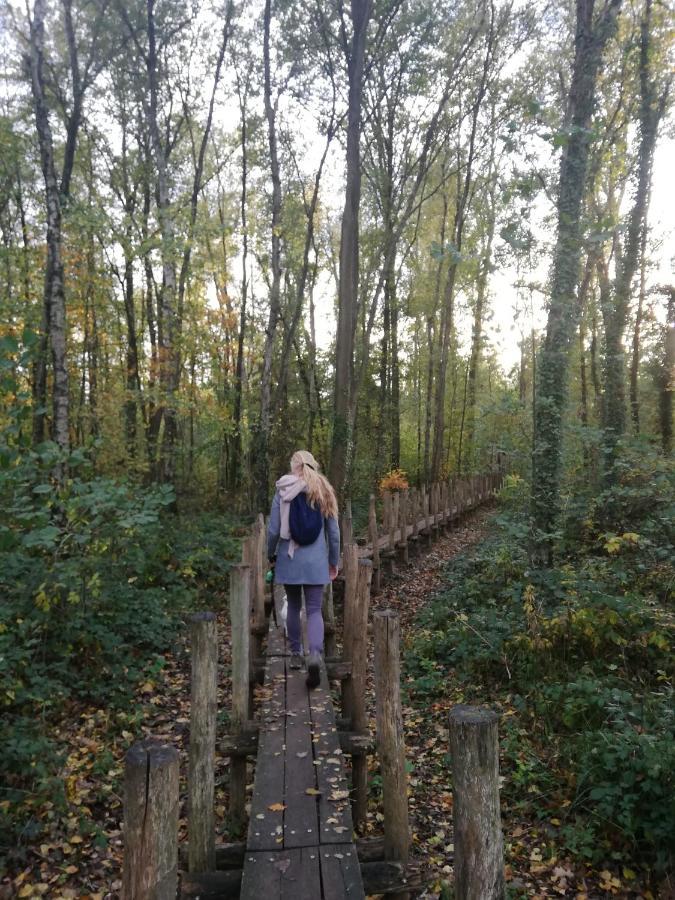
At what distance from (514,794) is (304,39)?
1797cm

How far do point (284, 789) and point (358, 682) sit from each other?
4.79 ft

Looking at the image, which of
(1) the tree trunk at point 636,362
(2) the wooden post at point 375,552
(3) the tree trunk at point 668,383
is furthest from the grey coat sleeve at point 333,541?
(3) the tree trunk at point 668,383

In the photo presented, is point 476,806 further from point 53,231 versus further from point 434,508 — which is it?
point 434,508

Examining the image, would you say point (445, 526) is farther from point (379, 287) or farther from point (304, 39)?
point (304, 39)

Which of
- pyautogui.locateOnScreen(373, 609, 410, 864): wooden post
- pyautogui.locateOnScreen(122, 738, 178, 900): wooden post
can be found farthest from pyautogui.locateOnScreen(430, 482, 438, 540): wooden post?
pyautogui.locateOnScreen(122, 738, 178, 900): wooden post

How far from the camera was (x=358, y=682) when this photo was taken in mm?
4816

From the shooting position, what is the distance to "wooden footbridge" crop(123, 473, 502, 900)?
1880mm

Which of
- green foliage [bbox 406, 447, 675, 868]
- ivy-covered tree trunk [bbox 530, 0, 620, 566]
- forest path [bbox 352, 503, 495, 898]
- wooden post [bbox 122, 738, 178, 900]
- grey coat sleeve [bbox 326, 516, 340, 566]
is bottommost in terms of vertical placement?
forest path [bbox 352, 503, 495, 898]

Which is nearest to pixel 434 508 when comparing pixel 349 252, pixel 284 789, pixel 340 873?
pixel 349 252

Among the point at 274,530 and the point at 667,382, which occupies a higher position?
the point at 667,382

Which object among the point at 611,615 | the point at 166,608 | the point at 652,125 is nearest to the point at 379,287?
the point at 652,125

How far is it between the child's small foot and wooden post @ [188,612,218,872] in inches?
65.9

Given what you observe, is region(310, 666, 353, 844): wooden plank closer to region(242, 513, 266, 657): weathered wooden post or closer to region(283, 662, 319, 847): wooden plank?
region(283, 662, 319, 847): wooden plank

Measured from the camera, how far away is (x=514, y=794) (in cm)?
454
